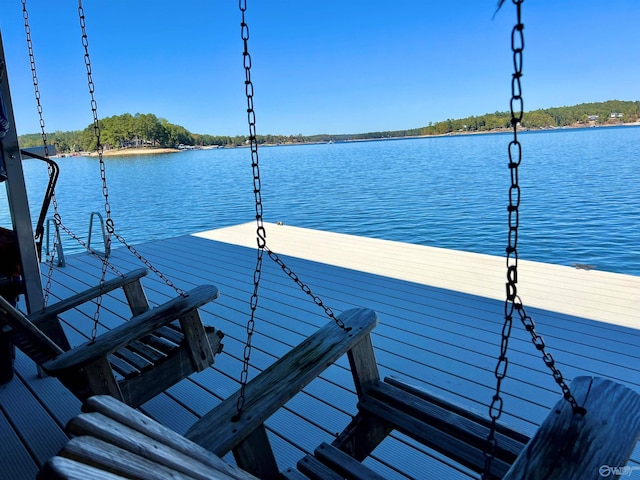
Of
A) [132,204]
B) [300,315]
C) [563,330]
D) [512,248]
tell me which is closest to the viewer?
[512,248]

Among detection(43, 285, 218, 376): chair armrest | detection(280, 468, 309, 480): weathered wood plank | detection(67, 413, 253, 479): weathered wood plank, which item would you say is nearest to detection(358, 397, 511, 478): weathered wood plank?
detection(280, 468, 309, 480): weathered wood plank

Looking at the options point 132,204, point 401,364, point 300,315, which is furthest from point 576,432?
point 132,204

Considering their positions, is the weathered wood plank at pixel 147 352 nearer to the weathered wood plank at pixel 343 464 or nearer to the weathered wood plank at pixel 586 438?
the weathered wood plank at pixel 343 464

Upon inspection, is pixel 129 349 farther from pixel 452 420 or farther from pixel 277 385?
pixel 452 420

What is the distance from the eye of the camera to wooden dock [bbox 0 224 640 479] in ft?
6.68

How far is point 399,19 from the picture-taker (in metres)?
29.2

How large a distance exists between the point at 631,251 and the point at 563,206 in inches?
170

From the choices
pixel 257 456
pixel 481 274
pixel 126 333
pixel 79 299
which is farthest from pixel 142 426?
pixel 481 274

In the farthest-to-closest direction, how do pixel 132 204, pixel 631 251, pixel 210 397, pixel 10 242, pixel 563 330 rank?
pixel 132 204 < pixel 631 251 < pixel 563 330 < pixel 10 242 < pixel 210 397

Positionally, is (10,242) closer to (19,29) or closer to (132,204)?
(19,29)

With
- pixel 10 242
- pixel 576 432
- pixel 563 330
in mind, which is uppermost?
pixel 10 242

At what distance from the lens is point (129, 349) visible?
230 cm

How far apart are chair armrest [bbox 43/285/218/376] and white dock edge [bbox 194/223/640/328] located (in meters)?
2.43

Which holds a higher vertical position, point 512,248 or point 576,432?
point 512,248
